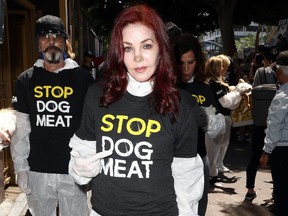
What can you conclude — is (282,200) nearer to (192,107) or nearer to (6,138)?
(192,107)

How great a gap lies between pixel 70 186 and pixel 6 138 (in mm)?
766

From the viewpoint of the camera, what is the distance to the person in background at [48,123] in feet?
10.00

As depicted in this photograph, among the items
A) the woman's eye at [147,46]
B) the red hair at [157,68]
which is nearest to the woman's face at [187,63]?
the red hair at [157,68]

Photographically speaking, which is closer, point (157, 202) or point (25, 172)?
point (157, 202)

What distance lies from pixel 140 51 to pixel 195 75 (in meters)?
1.35

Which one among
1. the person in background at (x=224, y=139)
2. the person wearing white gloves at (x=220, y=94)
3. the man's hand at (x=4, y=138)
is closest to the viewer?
the man's hand at (x=4, y=138)

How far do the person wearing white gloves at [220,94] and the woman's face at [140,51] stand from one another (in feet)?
8.72

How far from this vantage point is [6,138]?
8.39 feet

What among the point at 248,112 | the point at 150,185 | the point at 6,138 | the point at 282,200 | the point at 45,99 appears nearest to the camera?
the point at 150,185

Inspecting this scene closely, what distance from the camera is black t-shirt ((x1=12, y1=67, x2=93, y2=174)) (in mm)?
3045

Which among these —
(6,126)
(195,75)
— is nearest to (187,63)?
(195,75)

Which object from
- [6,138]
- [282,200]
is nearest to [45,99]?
[6,138]

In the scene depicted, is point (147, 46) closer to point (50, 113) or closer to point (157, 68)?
point (157, 68)

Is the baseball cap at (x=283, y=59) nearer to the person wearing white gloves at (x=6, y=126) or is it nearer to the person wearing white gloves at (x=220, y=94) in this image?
the person wearing white gloves at (x=220, y=94)
